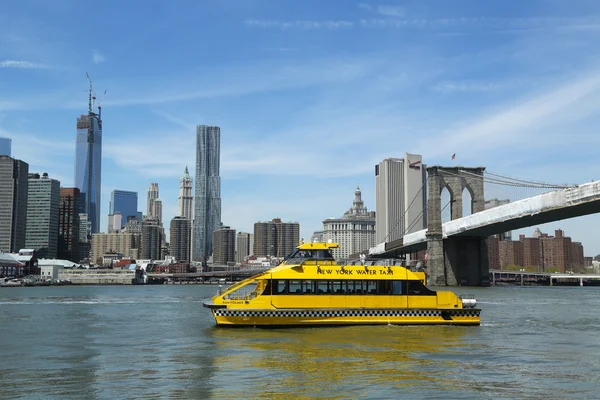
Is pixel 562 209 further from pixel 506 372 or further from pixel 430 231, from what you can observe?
pixel 506 372

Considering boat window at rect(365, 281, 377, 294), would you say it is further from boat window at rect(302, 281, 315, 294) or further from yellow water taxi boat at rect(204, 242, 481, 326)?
boat window at rect(302, 281, 315, 294)

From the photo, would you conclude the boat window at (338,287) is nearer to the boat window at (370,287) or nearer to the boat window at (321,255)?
the boat window at (370,287)

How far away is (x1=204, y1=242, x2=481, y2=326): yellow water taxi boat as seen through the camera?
28.2 m

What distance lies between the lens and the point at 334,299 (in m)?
28.5

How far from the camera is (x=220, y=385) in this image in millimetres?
16188

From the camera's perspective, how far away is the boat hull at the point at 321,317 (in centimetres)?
2812

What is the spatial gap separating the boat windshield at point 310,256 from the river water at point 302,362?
3286 mm

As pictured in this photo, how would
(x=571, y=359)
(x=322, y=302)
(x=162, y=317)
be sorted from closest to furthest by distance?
(x=571, y=359), (x=322, y=302), (x=162, y=317)

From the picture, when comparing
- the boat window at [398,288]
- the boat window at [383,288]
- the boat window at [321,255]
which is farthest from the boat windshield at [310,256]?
the boat window at [398,288]

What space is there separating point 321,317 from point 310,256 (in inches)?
119

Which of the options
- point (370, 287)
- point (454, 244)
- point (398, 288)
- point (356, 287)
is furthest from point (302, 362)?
point (454, 244)

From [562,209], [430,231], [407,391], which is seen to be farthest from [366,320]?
[430,231]

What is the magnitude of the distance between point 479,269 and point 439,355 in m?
85.5

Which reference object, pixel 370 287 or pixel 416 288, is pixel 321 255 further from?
pixel 416 288
